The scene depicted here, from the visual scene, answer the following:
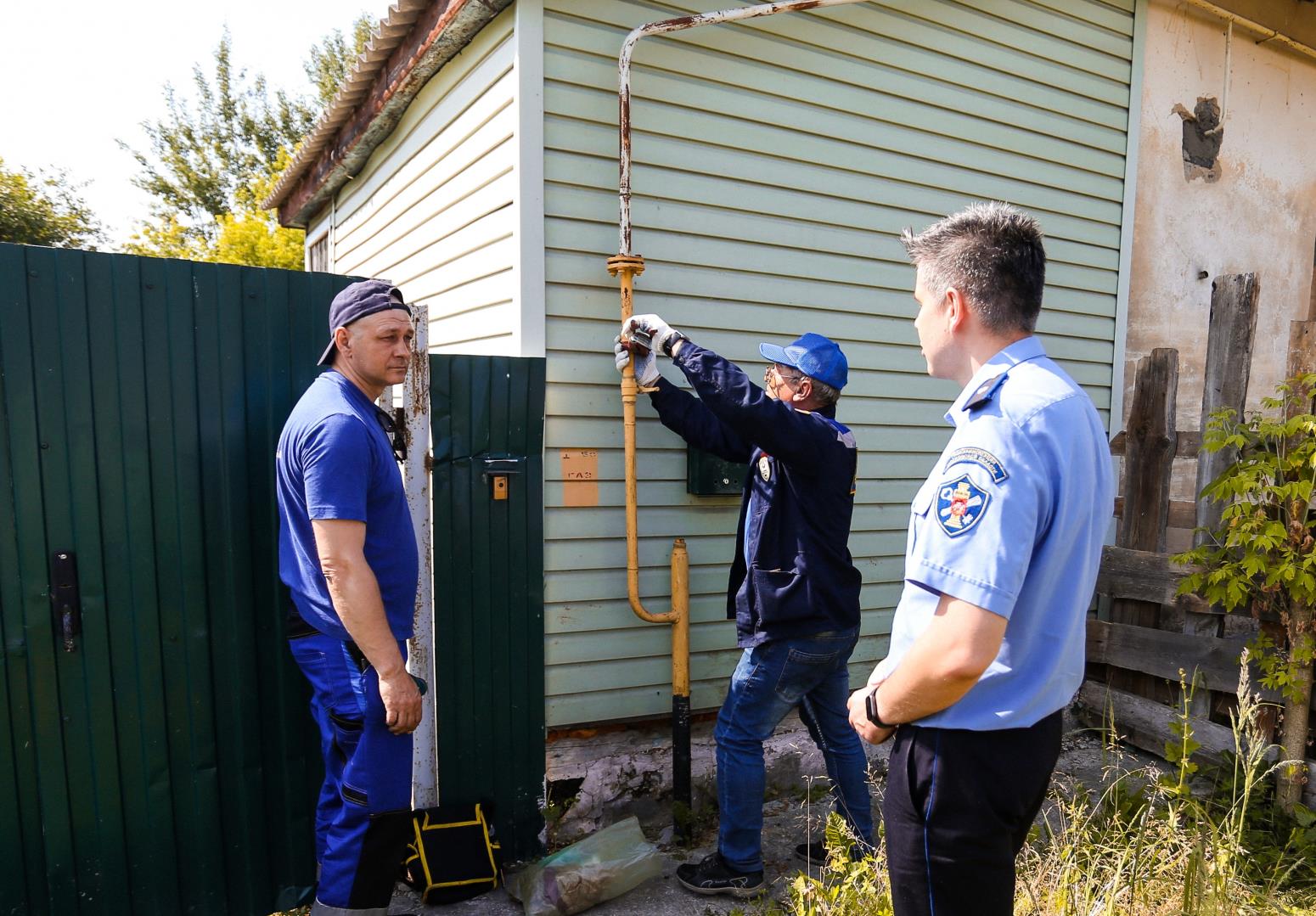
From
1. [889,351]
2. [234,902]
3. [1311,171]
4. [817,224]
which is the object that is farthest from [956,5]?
[234,902]

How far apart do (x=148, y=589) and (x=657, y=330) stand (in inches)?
80.1

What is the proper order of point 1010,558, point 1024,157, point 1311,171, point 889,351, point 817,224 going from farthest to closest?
point 1311,171 → point 1024,157 → point 889,351 → point 817,224 → point 1010,558

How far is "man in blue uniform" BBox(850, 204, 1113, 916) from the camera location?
1.61m

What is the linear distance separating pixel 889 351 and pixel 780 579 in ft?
6.19

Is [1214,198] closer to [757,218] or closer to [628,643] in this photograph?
[757,218]

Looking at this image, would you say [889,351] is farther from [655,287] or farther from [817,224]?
[655,287]

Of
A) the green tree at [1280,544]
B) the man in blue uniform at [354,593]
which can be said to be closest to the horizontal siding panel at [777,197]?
the man in blue uniform at [354,593]

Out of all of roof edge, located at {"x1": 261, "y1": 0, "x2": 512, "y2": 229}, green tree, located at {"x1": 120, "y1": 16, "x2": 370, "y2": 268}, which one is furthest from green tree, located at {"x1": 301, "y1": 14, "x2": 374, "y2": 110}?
roof edge, located at {"x1": 261, "y1": 0, "x2": 512, "y2": 229}

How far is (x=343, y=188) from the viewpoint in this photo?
6625mm

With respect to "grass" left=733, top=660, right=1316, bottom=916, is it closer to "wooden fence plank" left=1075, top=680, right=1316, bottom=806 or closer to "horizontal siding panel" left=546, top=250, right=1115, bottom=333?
"wooden fence plank" left=1075, top=680, right=1316, bottom=806

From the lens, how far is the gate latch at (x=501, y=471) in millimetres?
3328

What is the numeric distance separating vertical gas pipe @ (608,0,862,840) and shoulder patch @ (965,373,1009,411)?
2.00 metres

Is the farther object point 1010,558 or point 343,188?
point 343,188

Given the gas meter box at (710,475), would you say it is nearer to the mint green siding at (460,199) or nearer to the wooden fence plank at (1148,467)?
the mint green siding at (460,199)
